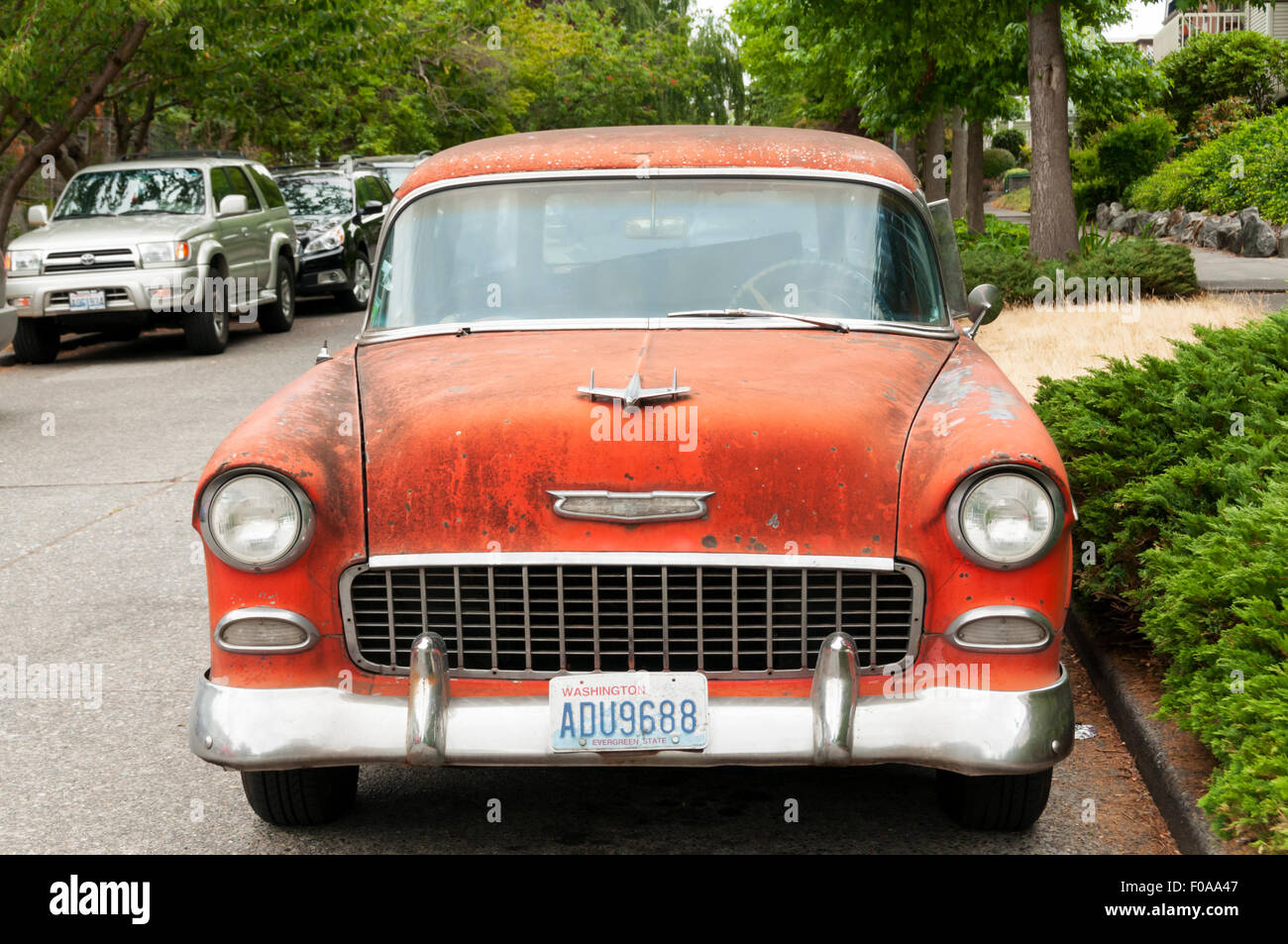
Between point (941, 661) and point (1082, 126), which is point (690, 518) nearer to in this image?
point (941, 661)

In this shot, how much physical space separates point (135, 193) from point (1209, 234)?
17219mm

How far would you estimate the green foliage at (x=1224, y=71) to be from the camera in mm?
35406

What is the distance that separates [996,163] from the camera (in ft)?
188

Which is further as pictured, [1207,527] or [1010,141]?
[1010,141]

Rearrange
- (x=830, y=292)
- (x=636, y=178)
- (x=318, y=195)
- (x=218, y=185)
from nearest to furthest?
(x=830, y=292) → (x=636, y=178) → (x=218, y=185) → (x=318, y=195)

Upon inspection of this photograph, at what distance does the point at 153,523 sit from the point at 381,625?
15.7 feet

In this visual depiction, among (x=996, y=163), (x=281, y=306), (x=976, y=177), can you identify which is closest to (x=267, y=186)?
(x=281, y=306)

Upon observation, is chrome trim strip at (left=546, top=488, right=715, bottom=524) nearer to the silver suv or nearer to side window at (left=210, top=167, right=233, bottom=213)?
the silver suv

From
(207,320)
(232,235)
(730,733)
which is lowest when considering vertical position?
(730,733)

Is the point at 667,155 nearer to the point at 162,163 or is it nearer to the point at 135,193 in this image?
the point at 135,193

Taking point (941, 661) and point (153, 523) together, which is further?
point (153, 523)

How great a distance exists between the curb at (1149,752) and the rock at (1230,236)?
19.5 metres
